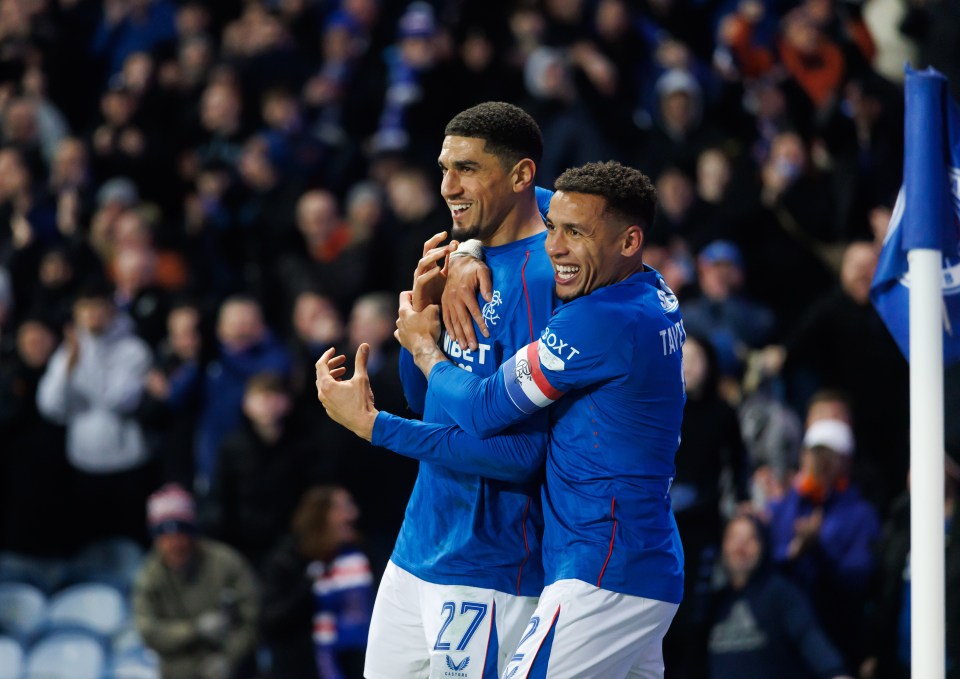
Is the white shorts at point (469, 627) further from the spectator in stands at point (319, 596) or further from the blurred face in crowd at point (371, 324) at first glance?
the blurred face in crowd at point (371, 324)

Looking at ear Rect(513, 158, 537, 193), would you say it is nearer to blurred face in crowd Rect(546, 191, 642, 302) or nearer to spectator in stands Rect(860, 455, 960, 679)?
blurred face in crowd Rect(546, 191, 642, 302)

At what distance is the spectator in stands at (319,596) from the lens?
30.4 feet

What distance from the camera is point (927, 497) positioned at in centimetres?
410

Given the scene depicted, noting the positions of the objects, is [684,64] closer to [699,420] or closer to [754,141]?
[754,141]

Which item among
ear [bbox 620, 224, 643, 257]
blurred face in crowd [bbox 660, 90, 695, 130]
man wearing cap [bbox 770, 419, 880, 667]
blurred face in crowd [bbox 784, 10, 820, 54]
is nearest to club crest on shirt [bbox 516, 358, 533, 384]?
ear [bbox 620, 224, 643, 257]

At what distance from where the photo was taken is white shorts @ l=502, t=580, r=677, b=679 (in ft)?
15.8

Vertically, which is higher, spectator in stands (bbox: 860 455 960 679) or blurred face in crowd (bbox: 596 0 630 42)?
blurred face in crowd (bbox: 596 0 630 42)

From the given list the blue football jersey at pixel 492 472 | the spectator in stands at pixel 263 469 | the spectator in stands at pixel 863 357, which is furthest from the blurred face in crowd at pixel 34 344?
the blue football jersey at pixel 492 472

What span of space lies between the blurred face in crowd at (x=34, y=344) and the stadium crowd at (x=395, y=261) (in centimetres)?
2

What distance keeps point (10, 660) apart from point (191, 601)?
1265 millimetres

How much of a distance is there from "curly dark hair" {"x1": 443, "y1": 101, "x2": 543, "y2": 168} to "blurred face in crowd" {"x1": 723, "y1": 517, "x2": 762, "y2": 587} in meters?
4.00

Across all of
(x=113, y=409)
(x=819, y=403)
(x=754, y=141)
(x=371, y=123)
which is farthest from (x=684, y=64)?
(x=113, y=409)

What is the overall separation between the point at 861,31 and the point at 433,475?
9261 millimetres

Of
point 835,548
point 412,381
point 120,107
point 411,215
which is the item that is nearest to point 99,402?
point 411,215
